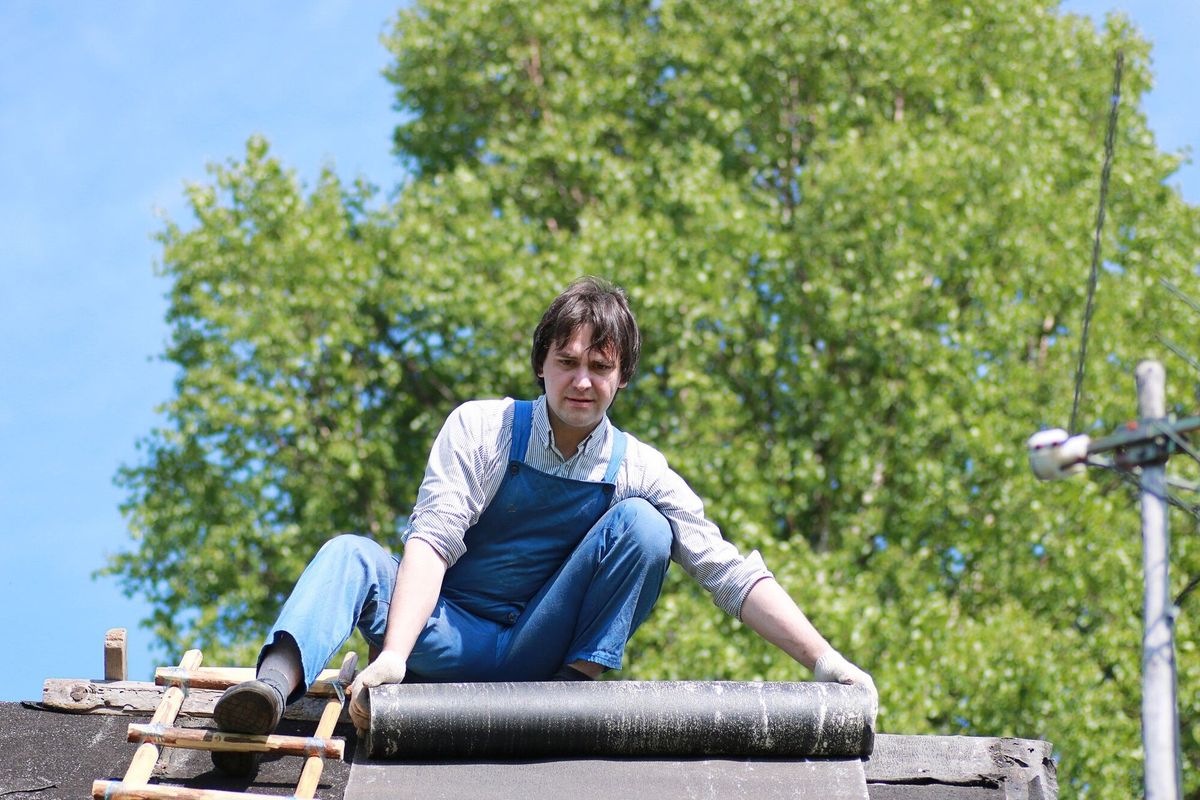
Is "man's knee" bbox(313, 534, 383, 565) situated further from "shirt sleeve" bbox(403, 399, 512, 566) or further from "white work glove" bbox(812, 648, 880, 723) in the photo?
"white work glove" bbox(812, 648, 880, 723)

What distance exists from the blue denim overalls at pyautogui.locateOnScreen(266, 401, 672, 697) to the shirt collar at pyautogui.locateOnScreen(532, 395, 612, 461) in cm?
3

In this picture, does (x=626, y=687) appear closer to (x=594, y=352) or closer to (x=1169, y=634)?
(x=594, y=352)

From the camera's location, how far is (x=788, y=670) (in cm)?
1301

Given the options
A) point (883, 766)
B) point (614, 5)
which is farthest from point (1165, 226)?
point (883, 766)

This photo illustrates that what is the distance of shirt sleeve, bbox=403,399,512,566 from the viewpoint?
4289 mm

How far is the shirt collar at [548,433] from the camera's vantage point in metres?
4.55

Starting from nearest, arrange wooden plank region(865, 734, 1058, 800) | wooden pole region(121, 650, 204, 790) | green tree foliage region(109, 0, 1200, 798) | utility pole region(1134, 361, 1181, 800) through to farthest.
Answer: utility pole region(1134, 361, 1181, 800) < wooden pole region(121, 650, 204, 790) < wooden plank region(865, 734, 1058, 800) < green tree foliage region(109, 0, 1200, 798)

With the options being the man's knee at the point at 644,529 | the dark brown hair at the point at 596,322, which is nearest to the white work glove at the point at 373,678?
the man's knee at the point at 644,529

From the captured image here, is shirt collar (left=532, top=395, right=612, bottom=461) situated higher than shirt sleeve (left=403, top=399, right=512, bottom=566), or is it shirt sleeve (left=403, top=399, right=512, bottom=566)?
shirt collar (left=532, top=395, right=612, bottom=461)

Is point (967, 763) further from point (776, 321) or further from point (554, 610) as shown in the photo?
point (776, 321)

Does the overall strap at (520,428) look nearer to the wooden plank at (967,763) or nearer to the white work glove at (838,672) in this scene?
the white work glove at (838,672)

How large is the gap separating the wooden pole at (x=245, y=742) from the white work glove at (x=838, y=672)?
142cm

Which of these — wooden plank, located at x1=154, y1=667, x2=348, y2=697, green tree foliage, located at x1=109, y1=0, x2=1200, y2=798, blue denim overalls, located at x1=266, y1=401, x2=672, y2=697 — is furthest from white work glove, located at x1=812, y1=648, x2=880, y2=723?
green tree foliage, located at x1=109, y1=0, x2=1200, y2=798

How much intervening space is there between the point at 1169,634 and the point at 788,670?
33.7ft
